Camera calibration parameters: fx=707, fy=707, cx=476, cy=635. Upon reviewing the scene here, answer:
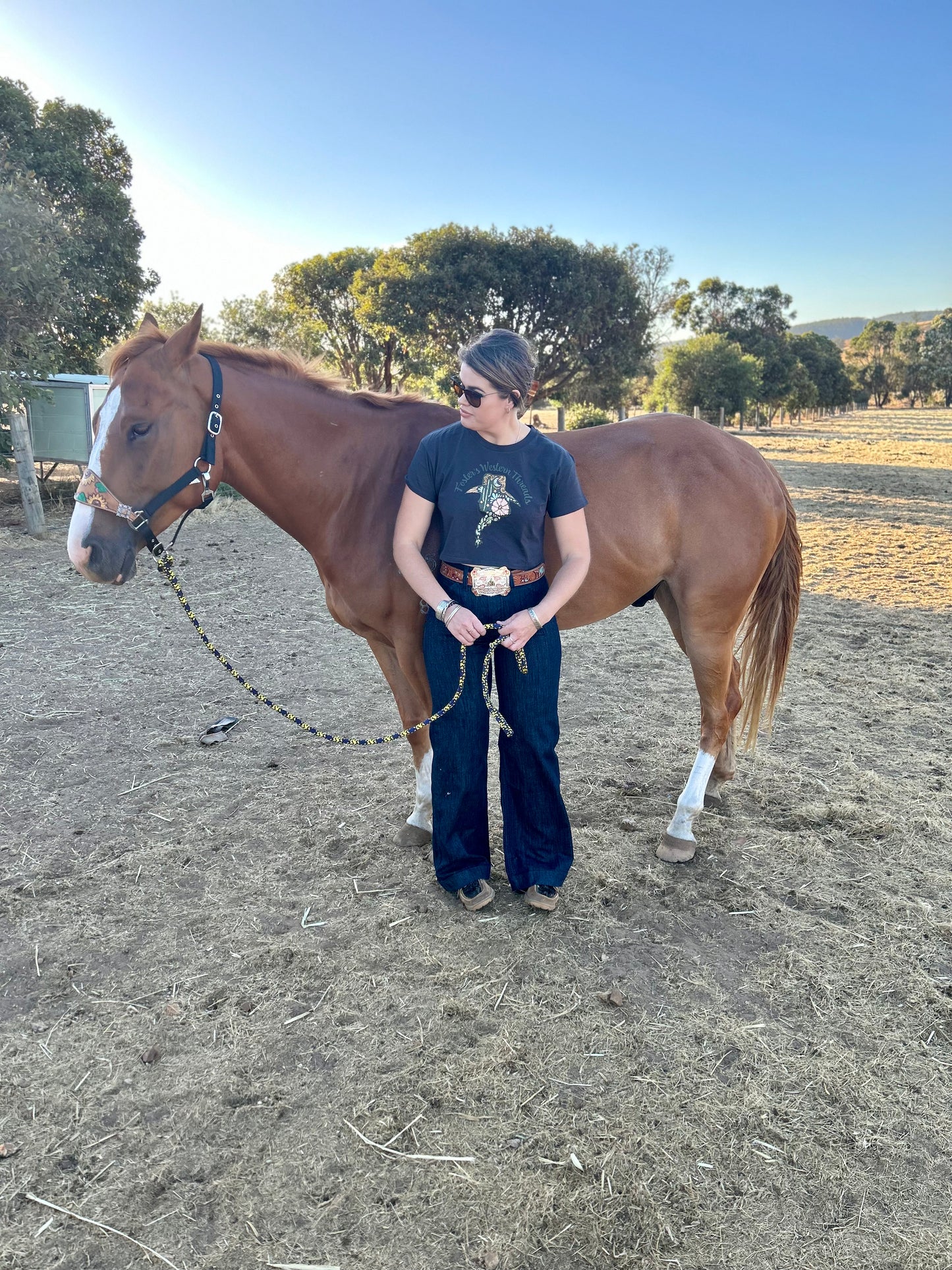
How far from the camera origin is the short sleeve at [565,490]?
2.36 meters

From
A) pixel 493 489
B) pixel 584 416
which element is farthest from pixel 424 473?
pixel 584 416

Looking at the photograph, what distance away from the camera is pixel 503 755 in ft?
8.86

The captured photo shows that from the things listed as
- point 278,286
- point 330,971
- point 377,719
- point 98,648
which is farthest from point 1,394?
point 278,286

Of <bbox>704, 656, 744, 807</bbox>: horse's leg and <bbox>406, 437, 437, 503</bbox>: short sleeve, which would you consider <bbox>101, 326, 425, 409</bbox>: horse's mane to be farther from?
<bbox>704, 656, 744, 807</bbox>: horse's leg

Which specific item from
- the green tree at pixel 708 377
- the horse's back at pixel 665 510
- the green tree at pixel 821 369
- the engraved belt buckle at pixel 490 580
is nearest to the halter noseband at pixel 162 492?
the engraved belt buckle at pixel 490 580

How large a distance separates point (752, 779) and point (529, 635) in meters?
2.10

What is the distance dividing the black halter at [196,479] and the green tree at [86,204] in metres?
10.5

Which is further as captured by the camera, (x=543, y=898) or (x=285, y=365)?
(x=285, y=365)

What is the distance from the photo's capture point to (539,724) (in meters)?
2.58

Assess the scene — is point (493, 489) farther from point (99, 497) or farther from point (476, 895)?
point (476, 895)

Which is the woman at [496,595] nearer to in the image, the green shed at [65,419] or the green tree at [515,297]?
the green shed at [65,419]

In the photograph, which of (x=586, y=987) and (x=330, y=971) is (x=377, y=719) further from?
(x=586, y=987)

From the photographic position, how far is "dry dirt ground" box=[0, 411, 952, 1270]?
164 centimetres

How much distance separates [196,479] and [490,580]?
1.15m
